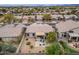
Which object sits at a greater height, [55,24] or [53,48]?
[55,24]

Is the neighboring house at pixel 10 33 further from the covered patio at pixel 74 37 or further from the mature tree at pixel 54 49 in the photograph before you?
the covered patio at pixel 74 37

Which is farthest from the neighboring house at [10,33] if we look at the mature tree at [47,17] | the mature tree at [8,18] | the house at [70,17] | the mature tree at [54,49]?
the house at [70,17]

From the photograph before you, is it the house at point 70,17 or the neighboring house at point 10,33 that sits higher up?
the house at point 70,17

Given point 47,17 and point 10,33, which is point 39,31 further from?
point 10,33

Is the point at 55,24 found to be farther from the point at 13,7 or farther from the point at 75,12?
the point at 13,7
